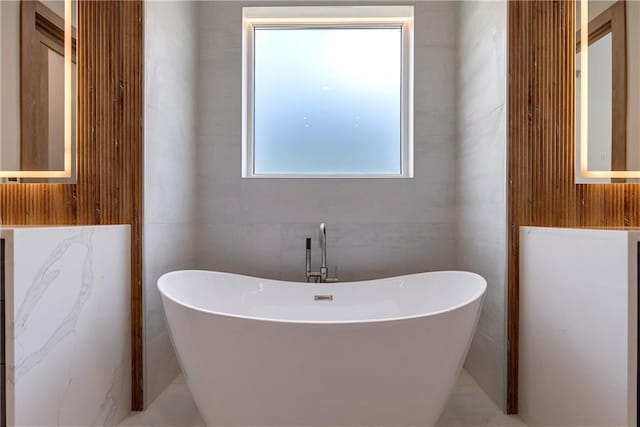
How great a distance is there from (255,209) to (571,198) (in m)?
1.70

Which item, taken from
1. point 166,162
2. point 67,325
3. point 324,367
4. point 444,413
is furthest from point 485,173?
point 67,325

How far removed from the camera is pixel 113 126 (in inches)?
69.1

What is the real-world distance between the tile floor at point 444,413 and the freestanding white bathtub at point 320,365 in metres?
0.37

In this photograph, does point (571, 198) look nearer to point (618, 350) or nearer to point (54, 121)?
point (618, 350)

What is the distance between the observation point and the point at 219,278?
6.73 feet

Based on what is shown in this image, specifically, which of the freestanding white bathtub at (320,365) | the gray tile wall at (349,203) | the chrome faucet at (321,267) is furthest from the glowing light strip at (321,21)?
the freestanding white bathtub at (320,365)

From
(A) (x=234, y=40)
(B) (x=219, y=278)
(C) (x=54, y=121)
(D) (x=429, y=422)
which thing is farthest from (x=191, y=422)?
(A) (x=234, y=40)

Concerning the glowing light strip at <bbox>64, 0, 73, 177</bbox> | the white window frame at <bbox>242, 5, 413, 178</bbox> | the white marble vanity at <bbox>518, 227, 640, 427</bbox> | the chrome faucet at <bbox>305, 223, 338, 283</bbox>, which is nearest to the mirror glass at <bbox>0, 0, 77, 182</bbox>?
the glowing light strip at <bbox>64, 0, 73, 177</bbox>

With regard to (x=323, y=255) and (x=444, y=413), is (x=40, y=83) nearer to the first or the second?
(x=323, y=255)

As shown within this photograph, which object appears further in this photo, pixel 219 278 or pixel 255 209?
pixel 255 209

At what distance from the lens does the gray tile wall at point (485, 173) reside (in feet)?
5.84

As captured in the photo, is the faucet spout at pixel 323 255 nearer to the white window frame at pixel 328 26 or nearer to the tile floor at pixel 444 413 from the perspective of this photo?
the white window frame at pixel 328 26

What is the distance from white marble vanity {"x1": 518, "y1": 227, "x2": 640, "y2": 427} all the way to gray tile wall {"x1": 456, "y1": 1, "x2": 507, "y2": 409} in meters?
0.12

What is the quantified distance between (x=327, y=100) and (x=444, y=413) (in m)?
1.92
